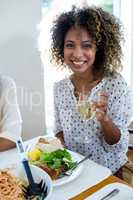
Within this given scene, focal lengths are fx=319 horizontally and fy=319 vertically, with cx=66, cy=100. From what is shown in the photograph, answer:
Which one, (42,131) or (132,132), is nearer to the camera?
(42,131)

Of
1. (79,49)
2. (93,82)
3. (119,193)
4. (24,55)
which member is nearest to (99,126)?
(93,82)

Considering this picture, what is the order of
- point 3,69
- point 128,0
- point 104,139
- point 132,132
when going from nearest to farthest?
point 104,139 → point 3,69 → point 132,132 → point 128,0

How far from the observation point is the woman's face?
128 cm

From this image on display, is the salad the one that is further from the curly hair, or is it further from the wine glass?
the curly hair

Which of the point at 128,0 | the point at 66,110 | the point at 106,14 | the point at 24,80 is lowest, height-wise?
the point at 66,110

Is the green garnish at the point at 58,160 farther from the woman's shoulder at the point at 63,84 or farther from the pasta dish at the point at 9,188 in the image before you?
the woman's shoulder at the point at 63,84

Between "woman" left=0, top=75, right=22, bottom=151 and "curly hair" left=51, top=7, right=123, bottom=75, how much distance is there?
0.29 m

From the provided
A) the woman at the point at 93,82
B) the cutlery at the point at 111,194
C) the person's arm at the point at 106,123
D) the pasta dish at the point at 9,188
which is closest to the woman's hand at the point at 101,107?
the person's arm at the point at 106,123

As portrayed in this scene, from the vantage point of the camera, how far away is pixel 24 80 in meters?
1.64

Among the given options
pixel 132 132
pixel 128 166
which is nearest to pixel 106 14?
pixel 128 166

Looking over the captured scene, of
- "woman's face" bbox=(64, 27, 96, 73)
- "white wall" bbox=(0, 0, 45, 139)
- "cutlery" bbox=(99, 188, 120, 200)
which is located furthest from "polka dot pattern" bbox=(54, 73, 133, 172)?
"cutlery" bbox=(99, 188, 120, 200)

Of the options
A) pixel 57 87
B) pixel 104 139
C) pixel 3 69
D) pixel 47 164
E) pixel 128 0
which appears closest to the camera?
pixel 47 164

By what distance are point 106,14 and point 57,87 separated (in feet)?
1.26

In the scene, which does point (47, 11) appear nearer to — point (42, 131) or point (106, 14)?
point (106, 14)
